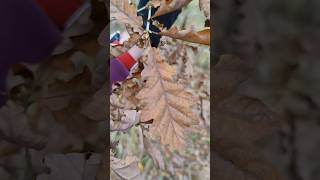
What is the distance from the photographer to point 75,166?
40.2 inches

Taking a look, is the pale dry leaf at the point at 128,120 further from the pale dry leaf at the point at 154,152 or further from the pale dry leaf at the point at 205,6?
the pale dry leaf at the point at 205,6

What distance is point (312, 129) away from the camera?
3.35 ft

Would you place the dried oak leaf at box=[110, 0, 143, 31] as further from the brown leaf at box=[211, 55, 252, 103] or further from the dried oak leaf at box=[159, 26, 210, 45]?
the brown leaf at box=[211, 55, 252, 103]

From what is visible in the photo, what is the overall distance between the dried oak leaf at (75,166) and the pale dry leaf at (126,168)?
4cm

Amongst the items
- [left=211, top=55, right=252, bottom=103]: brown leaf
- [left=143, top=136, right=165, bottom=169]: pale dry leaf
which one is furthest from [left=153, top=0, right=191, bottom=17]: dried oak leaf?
[left=143, top=136, right=165, bottom=169]: pale dry leaf

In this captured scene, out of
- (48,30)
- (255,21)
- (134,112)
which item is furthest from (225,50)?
(48,30)

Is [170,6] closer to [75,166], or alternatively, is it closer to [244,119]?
[244,119]

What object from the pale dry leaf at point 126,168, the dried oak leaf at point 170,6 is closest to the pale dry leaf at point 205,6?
the dried oak leaf at point 170,6

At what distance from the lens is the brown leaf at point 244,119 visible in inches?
39.3

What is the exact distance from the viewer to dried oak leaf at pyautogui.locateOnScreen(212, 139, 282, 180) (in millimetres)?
1003

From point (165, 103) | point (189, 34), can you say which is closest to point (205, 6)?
point (189, 34)

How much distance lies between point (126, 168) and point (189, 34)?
0.29m

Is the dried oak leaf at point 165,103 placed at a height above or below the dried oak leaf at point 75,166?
above

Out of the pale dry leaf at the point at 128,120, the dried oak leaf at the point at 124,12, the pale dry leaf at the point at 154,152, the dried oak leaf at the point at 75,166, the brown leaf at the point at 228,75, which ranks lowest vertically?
the dried oak leaf at the point at 75,166
